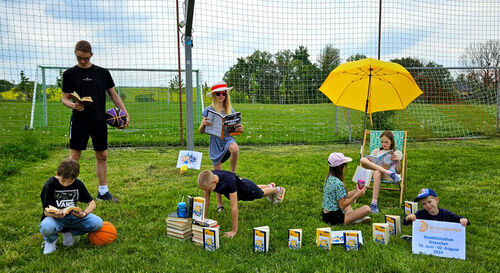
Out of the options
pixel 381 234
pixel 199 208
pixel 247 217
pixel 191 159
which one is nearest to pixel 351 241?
pixel 381 234

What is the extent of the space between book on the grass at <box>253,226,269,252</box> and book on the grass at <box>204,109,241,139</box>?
1431mm

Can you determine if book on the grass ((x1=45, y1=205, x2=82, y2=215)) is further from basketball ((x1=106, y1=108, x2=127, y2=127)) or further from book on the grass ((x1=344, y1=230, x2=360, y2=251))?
book on the grass ((x1=344, y1=230, x2=360, y2=251))

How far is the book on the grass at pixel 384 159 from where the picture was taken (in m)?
5.37

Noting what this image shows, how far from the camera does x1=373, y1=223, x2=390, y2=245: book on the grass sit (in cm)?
340

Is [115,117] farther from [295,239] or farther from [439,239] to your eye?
[439,239]

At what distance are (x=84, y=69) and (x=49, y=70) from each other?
865cm

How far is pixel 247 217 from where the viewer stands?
433cm

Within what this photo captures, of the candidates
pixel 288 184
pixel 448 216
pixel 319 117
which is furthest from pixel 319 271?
pixel 319 117

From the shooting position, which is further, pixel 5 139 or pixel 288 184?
pixel 5 139

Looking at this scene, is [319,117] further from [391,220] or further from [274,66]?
[391,220]

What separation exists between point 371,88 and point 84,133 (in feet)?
14.7

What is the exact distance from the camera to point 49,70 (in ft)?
38.5

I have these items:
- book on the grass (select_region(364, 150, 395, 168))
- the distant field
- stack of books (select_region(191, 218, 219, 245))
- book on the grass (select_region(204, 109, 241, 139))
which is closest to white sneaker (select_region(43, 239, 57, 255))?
stack of books (select_region(191, 218, 219, 245))

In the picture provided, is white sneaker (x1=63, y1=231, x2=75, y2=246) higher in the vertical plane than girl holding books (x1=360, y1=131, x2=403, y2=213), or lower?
lower
